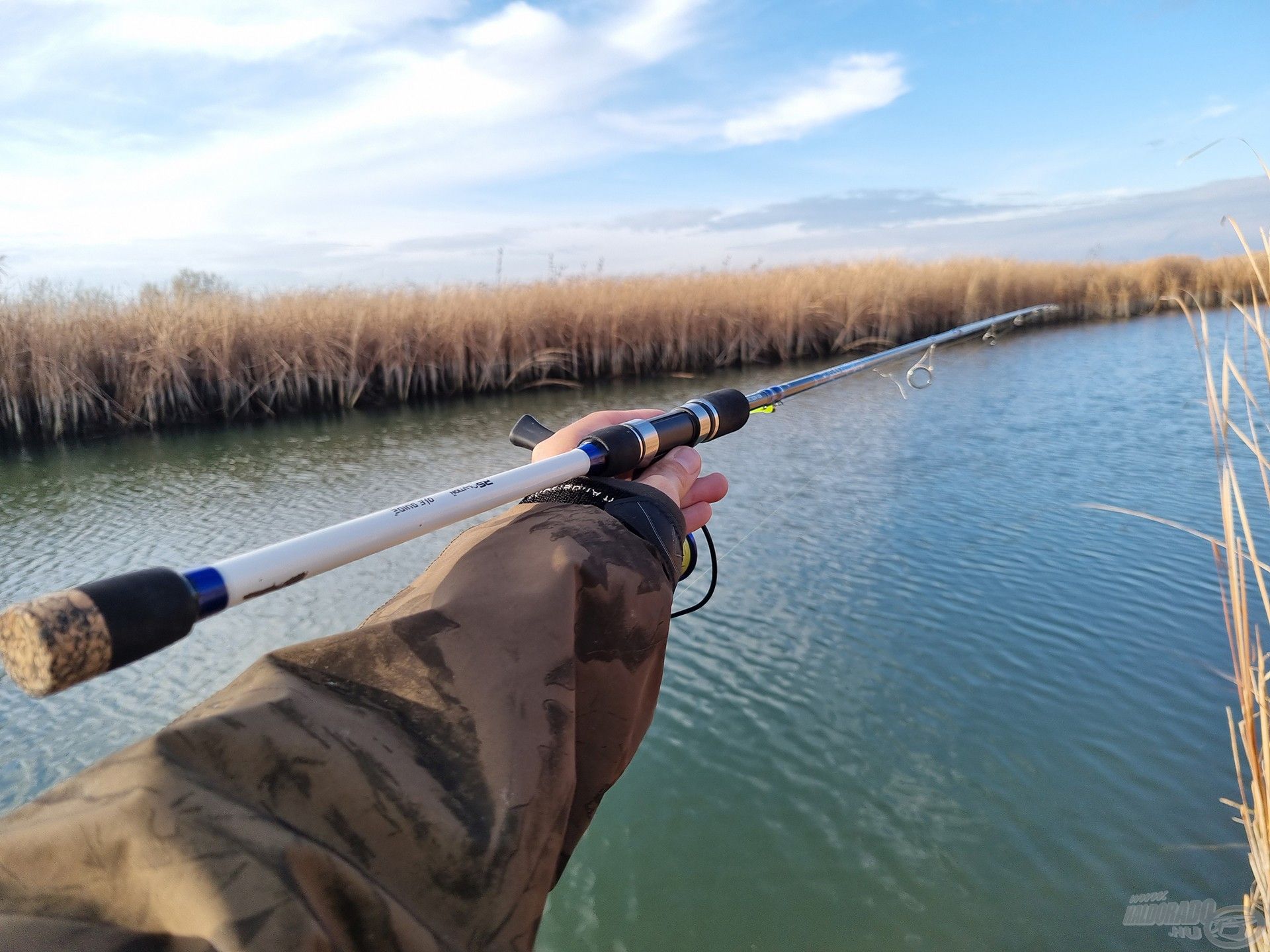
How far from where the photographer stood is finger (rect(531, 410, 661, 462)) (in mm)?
1273

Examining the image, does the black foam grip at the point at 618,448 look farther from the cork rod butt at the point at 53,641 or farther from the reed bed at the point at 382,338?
the reed bed at the point at 382,338

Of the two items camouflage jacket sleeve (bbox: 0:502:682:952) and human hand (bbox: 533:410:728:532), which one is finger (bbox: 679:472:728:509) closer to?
human hand (bbox: 533:410:728:532)

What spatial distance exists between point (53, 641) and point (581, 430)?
84cm

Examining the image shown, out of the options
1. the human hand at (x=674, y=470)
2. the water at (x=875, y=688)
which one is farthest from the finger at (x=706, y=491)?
the water at (x=875, y=688)

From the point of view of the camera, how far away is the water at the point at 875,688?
2.20 metres

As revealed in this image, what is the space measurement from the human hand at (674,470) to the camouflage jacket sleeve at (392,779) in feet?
0.86

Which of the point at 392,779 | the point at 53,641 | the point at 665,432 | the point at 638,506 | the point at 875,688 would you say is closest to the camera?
the point at 53,641

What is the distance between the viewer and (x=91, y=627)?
1.83ft

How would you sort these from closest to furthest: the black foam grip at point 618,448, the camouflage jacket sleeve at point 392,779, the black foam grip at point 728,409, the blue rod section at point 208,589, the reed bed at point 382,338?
1. the camouflage jacket sleeve at point 392,779
2. the blue rod section at point 208,589
3. the black foam grip at point 618,448
4. the black foam grip at point 728,409
5. the reed bed at point 382,338

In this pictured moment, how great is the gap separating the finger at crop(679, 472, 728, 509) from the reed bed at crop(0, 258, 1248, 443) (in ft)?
24.3

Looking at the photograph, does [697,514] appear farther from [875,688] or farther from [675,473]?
[875,688]

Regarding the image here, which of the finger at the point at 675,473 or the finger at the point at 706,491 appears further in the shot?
the finger at the point at 706,491

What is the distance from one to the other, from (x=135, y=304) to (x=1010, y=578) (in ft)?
36.2

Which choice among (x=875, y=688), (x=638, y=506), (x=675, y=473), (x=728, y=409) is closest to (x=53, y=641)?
(x=638, y=506)
